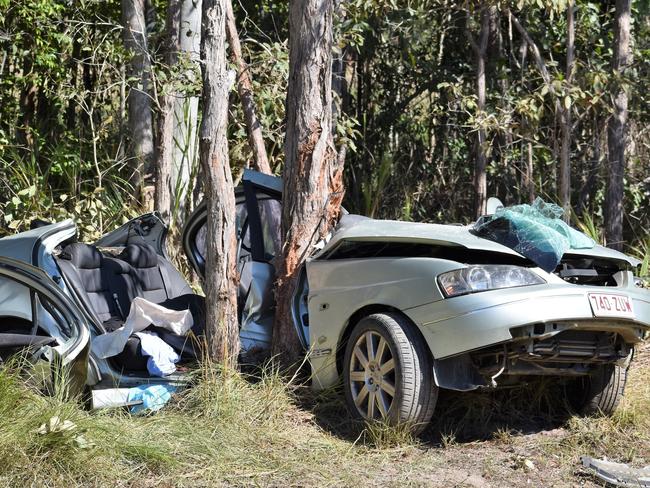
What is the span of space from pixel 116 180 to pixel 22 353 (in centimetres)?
575

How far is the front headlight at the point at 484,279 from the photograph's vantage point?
529 cm

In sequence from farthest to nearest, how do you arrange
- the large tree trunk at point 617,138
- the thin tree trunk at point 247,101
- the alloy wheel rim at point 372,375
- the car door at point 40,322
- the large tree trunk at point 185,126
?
the large tree trunk at point 617,138 < the large tree trunk at point 185,126 < the thin tree trunk at point 247,101 < the car door at point 40,322 < the alloy wheel rim at point 372,375

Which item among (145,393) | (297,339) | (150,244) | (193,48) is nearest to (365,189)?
(193,48)

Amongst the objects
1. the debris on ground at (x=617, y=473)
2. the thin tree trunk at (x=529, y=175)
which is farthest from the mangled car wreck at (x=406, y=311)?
the thin tree trunk at (x=529, y=175)

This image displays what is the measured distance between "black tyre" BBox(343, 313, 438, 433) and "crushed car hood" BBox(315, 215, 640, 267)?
1.61ft

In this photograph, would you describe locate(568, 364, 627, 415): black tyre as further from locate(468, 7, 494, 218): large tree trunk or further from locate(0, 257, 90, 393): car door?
locate(468, 7, 494, 218): large tree trunk

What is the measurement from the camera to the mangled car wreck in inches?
207

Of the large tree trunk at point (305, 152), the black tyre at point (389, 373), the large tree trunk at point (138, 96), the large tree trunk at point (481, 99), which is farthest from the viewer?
the large tree trunk at point (138, 96)

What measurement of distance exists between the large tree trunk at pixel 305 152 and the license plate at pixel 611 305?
2.08 m

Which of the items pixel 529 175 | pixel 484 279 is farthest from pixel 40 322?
pixel 529 175

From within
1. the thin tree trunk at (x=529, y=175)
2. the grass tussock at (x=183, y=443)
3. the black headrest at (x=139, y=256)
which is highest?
the thin tree trunk at (x=529, y=175)

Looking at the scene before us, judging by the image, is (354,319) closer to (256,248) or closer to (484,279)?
(484,279)

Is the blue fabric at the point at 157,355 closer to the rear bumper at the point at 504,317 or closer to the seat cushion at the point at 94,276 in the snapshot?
the seat cushion at the point at 94,276

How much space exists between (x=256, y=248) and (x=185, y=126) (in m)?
4.08
